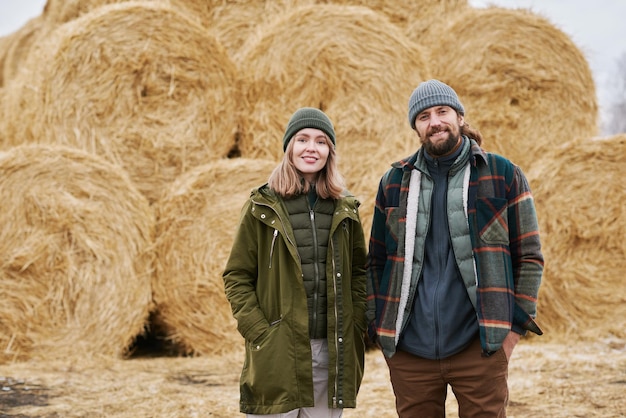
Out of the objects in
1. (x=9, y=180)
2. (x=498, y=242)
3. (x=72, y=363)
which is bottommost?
(x=72, y=363)

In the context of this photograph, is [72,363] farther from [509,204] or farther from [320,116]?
[509,204]

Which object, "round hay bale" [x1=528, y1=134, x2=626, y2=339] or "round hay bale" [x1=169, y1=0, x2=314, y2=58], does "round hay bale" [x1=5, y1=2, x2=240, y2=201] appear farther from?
"round hay bale" [x1=528, y1=134, x2=626, y2=339]

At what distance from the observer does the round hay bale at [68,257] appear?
12.8 ft

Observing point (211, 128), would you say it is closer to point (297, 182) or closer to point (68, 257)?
point (68, 257)

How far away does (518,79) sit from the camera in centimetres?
507

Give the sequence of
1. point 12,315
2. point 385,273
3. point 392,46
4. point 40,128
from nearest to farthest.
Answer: point 385,273 → point 12,315 → point 40,128 → point 392,46

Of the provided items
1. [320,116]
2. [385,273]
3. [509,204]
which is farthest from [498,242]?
[320,116]

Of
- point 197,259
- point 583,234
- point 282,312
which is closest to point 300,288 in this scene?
point 282,312

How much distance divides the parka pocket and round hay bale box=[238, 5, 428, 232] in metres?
2.58

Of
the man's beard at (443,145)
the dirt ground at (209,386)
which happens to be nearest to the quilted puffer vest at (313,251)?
the man's beard at (443,145)

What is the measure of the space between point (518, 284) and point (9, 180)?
311 cm

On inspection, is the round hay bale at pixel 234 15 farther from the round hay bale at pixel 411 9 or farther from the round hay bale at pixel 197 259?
the round hay bale at pixel 197 259

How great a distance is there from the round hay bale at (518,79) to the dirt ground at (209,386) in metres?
1.66

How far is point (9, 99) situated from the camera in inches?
195
